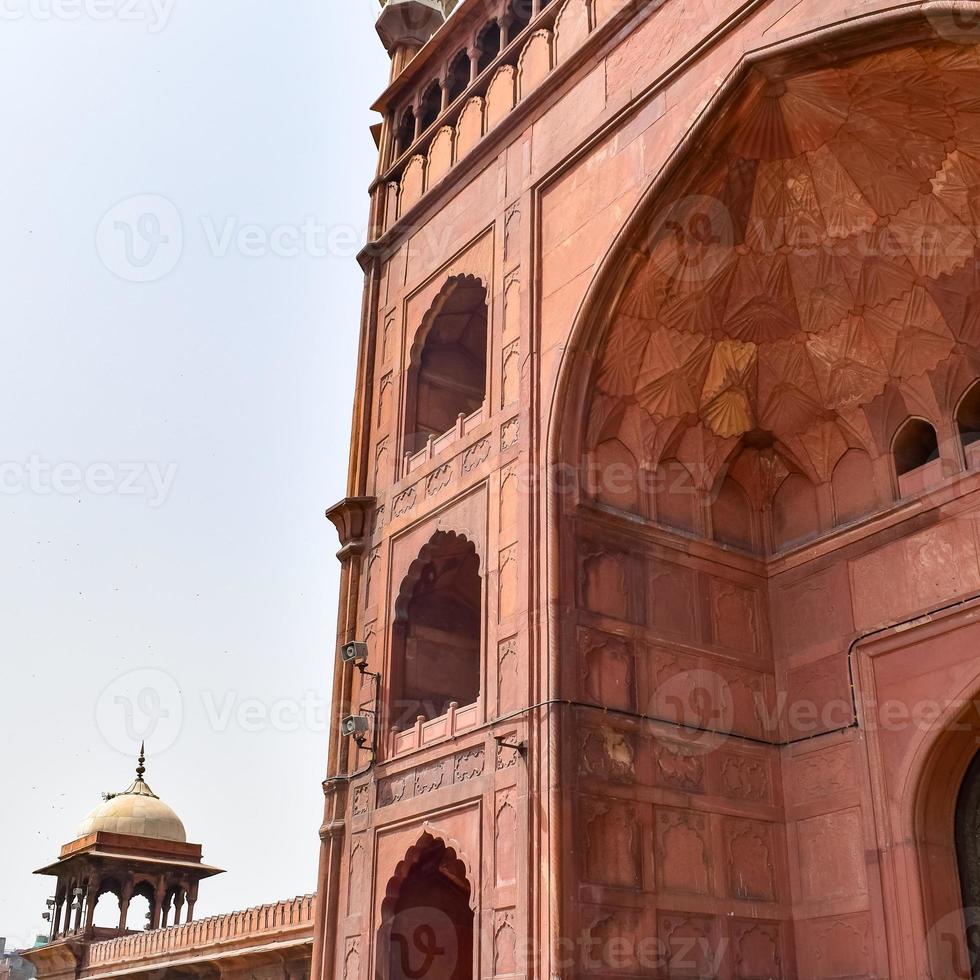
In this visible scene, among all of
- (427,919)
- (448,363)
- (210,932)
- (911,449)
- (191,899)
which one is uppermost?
(448,363)

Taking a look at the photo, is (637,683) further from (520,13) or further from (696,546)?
(520,13)

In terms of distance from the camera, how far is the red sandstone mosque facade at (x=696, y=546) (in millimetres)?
7977

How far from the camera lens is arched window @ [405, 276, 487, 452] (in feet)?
36.6

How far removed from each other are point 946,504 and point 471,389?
4.62m

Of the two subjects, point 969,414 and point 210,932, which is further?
point 210,932

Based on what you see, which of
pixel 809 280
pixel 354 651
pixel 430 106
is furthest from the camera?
pixel 430 106

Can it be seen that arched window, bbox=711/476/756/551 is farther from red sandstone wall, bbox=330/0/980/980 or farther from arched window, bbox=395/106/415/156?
arched window, bbox=395/106/415/156

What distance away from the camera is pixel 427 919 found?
380 inches

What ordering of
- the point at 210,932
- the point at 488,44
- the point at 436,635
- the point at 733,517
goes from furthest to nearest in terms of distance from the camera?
the point at 210,932
the point at 488,44
the point at 436,635
the point at 733,517

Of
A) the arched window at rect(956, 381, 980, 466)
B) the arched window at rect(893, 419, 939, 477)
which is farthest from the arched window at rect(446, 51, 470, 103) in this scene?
the arched window at rect(956, 381, 980, 466)

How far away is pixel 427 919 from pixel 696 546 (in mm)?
3551

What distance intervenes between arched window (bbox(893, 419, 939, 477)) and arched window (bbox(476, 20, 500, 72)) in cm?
532

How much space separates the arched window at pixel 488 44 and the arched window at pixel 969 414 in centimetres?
558

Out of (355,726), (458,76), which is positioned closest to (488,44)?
(458,76)
